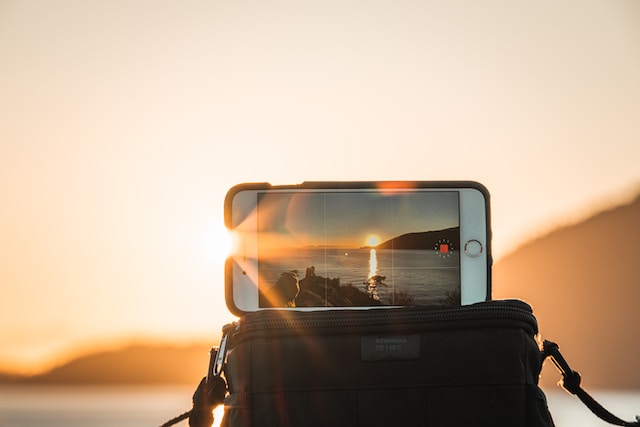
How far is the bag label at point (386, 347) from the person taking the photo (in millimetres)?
2086

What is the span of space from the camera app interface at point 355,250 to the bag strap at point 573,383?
1.53 feet

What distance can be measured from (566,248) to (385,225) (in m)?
32.6

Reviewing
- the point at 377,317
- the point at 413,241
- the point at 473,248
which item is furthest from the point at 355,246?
the point at 377,317

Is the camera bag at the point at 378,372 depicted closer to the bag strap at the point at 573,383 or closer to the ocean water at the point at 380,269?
the bag strap at the point at 573,383

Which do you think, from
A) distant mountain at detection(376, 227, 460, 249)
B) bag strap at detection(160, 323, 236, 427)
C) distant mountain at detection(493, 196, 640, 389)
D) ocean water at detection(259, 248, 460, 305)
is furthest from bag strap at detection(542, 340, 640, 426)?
distant mountain at detection(493, 196, 640, 389)

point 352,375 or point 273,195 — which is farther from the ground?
point 273,195

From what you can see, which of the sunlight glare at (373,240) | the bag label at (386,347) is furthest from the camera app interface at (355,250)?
the bag label at (386,347)

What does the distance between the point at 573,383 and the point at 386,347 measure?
1.62ft

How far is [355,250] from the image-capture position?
108 inches

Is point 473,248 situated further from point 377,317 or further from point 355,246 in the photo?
point 377,317

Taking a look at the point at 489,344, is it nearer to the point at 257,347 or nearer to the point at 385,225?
the point at 257,347

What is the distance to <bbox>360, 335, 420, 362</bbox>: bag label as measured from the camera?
2.09 m

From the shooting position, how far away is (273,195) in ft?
9.04

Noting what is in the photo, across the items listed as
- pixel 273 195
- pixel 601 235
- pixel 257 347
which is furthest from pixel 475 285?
pixel 601 235
